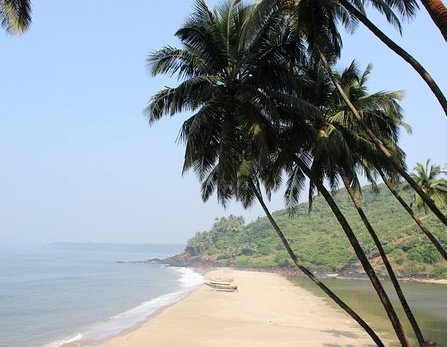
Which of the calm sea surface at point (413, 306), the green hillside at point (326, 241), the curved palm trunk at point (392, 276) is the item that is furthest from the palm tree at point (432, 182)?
the green hillside at point (326, 241)

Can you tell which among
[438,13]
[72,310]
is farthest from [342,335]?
[72,310]

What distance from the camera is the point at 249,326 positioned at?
26422 millimetres

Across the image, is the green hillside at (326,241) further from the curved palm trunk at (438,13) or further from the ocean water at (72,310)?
the curved palm trunk at (438,13)

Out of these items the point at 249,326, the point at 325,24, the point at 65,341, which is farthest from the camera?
the point at 249,326

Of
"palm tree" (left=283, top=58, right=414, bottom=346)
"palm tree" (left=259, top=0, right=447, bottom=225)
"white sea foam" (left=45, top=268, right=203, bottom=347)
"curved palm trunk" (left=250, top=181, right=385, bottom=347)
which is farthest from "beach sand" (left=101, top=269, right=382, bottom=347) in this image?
"palm tree" (left=259, top=0, right=447, bottom=225)

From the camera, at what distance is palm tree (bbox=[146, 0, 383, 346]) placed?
1157cm

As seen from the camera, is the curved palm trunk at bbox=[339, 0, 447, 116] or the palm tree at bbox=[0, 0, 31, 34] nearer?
the curved palm trunk at bbox=[339, 0, 447, 116]

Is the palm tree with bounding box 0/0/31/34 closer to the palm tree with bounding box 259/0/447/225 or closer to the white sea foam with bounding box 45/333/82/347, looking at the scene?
the palm tree with bounding box 259/0/447/225

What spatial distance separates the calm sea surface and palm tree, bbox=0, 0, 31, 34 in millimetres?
20306

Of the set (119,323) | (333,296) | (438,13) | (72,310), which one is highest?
(438,13)

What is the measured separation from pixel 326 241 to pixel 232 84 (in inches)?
3041

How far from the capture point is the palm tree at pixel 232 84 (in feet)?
38.0

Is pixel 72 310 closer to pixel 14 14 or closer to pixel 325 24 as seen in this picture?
pixel 14 14

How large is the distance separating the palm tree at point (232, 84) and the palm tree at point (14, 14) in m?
3.45
